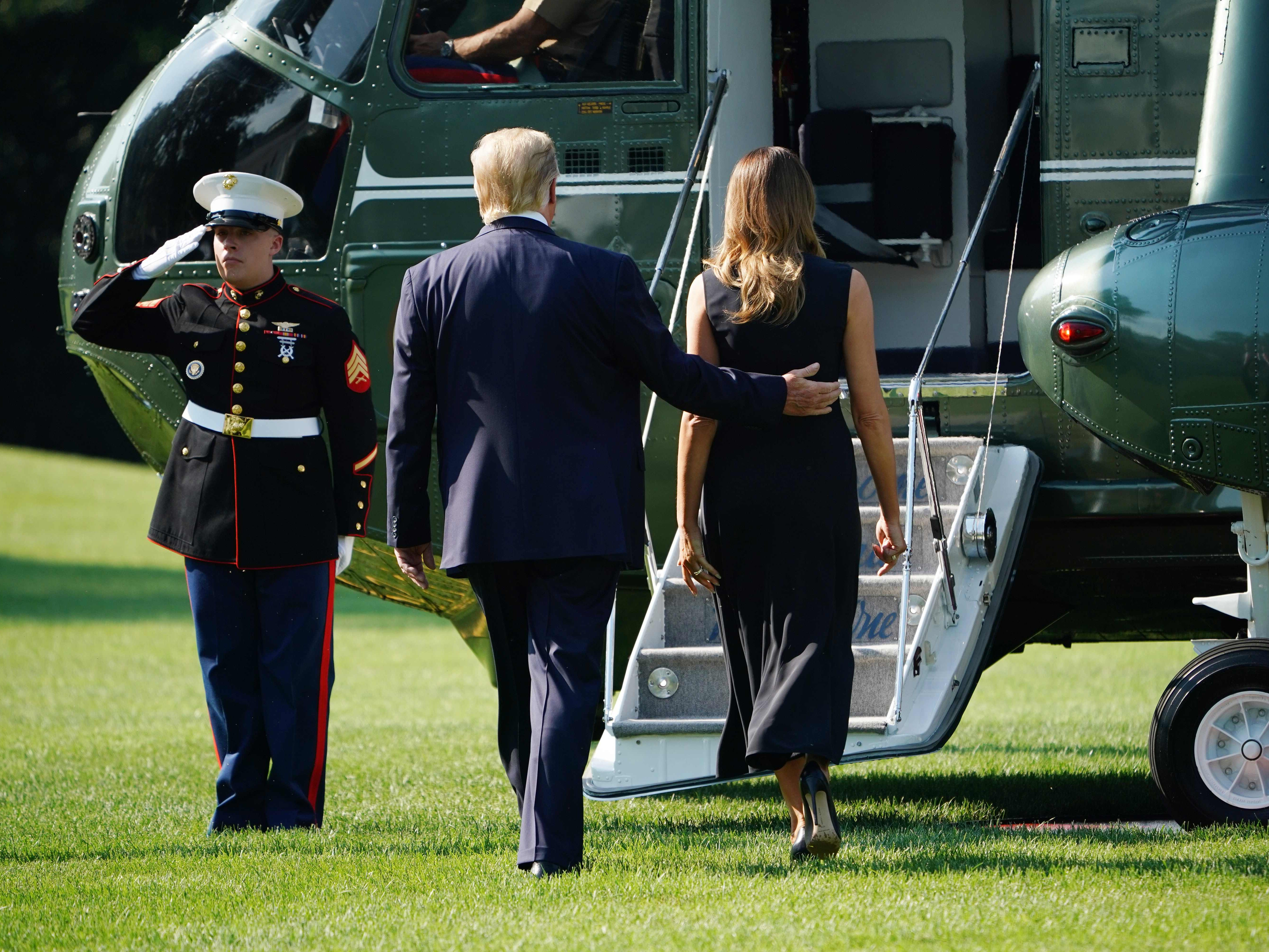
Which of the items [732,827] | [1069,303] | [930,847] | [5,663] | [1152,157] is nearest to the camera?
[930,847]

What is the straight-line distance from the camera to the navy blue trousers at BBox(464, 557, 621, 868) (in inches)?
149

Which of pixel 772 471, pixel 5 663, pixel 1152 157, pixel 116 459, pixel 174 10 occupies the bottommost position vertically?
pixel 116 459

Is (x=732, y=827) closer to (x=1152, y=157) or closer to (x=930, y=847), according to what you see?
(x=930, y=847)

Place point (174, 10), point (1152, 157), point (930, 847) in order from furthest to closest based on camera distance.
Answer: point (174, 10) → point (1152, 157) → point (930, 847)

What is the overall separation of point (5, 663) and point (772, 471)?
34.9 feet

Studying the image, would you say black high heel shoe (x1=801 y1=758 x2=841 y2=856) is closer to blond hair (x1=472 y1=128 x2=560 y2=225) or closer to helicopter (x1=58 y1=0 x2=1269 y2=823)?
helicopter (x1=58 y1=0 x2=1269 y2=823)

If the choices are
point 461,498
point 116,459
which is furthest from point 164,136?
point 116,459

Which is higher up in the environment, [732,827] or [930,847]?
[930,847]

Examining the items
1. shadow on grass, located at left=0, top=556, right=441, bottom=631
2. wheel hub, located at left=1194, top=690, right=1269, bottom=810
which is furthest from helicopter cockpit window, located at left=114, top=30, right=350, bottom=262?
shadow on grass, located at left=0, top=556, right=441, bottom=631

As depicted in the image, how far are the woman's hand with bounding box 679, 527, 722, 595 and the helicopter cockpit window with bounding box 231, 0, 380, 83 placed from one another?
2.55m

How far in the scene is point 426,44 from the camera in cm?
587

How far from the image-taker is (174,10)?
1069 inches

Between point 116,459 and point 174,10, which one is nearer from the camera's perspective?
point 174,10

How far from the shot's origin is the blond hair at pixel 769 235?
4027 millimetres
